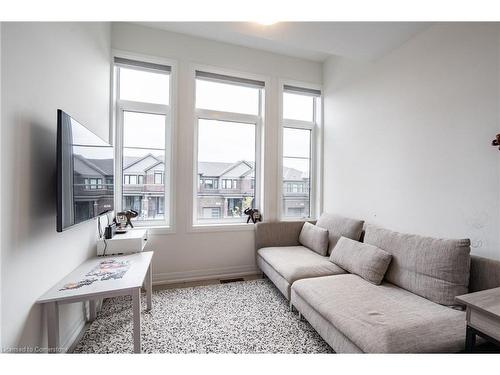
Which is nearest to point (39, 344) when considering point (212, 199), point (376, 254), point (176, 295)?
point (176, 295)

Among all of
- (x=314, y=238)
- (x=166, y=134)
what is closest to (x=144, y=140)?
(x=166, y=134)

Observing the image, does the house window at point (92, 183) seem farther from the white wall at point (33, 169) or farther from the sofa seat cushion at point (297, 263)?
the sofa seat cushion at point (297, 263)

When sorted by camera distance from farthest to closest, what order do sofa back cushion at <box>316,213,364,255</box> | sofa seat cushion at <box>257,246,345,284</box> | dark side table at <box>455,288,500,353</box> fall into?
Result: sofa back cushion at <box>316,213,364,255</box>
sofa seat cushion at <box>257,246,345,284</box>
dark side table at <box>455,288,500,353</box>

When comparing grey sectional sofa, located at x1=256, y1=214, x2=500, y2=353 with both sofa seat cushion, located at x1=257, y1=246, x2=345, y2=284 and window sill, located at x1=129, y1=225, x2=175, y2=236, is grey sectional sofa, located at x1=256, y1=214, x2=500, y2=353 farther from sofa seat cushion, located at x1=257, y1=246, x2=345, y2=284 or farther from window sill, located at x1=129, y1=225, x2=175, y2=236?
window sill, located at x1=129, y1=225, x2=175, y2=236

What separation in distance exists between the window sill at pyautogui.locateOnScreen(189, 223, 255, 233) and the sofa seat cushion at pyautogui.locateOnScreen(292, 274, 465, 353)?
1.26 meters

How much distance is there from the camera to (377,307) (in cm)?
141

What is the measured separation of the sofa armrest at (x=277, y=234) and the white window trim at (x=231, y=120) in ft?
0.63

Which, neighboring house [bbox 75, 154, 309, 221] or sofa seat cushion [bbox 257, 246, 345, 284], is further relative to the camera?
neighboring house [bbox 75, 154, 309, 221]

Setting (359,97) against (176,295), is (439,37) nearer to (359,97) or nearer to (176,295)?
(359,97)

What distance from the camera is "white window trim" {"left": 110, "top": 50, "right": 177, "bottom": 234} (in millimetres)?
2580

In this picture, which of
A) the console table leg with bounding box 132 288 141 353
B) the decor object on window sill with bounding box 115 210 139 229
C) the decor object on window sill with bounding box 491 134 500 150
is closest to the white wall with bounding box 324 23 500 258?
the decor object on window sill with bounding box 491 134 500 150

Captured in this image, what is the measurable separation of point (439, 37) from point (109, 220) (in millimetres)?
3746

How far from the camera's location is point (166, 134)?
9.04 feet

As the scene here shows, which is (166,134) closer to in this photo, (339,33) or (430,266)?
(339,33)
